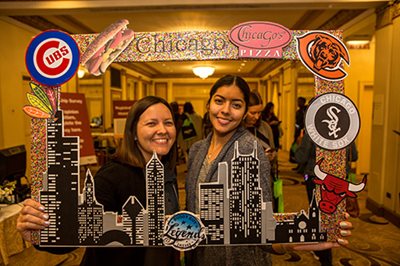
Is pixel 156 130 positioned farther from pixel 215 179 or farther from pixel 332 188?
pixel 332 188

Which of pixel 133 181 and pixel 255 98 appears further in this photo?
pixel 255 98

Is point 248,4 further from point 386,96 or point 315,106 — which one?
point 315,106

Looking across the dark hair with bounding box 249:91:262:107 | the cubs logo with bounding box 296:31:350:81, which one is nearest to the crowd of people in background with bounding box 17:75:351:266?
the cubs logo with bounding box 296:31:350:81

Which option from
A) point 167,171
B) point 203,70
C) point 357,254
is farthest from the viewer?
point 203,70

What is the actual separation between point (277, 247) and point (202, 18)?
4.56 m

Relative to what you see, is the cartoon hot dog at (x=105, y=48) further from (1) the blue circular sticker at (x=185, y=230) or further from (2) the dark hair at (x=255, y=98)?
(2) the dark hair at (x=255, y=98)

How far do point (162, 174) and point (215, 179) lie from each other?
187mm

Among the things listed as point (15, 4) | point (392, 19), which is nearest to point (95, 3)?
point (15, 4)

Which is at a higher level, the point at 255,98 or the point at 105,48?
the point at 105,48

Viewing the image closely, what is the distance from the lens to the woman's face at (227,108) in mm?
1070

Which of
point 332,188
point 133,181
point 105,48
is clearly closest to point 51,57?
point 105,48

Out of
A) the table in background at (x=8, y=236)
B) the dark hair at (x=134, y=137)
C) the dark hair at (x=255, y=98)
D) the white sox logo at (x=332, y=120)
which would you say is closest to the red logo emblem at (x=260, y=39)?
the white sox logo at (x=332, y=120)

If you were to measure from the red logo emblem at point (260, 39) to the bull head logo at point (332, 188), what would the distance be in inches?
16.1

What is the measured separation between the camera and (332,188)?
1.01 m
